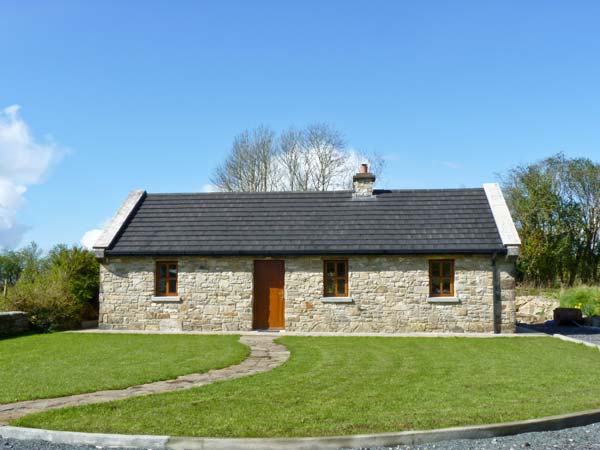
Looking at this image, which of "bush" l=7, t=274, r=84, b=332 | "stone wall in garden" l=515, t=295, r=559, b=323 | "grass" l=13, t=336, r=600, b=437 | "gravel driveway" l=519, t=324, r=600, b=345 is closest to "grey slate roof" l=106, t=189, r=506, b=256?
"bush" l=7, t=274, r=84, b=332

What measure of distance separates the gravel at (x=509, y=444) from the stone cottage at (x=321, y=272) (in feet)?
39.5

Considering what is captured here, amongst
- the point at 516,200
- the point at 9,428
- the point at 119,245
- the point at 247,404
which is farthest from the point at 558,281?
the point at 9,428

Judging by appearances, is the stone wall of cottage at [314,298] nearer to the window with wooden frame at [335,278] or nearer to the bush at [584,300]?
the window with wooden frame at [335,278]

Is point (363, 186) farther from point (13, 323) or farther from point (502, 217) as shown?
point (13, 323)

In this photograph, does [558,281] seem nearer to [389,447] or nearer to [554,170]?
[554,170]

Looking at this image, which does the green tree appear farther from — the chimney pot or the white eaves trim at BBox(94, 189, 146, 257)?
the white eaves trim at BBox(94, 189, 146, 257)

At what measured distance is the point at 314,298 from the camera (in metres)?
19.0

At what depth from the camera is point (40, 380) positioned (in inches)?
393

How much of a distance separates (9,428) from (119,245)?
13.6 m

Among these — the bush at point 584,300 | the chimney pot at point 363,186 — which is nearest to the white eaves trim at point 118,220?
the chimney pot at point 363,186

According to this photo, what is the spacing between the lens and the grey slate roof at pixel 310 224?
62.5ft

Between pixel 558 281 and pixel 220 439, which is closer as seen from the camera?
pixel 220 439

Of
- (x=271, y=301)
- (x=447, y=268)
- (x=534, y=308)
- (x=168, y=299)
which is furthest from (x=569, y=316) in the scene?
(x=168, y=299)

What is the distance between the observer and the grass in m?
6.73
